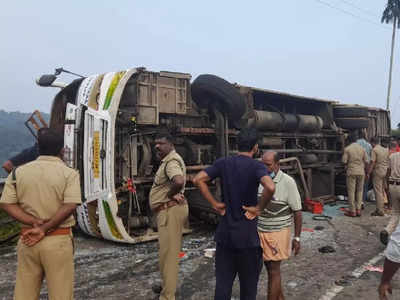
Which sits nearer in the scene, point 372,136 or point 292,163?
point 292,163

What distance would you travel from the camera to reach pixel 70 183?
2607 mm

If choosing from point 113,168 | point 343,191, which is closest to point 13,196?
point 113,168

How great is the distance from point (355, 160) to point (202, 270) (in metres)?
5.04

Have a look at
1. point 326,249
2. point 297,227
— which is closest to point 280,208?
point 297,227

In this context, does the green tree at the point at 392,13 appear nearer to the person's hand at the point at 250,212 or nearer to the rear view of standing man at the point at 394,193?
the rear view of standing man at the point at 394,193

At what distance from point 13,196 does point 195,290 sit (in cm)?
219

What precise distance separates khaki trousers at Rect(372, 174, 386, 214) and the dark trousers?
6162mm

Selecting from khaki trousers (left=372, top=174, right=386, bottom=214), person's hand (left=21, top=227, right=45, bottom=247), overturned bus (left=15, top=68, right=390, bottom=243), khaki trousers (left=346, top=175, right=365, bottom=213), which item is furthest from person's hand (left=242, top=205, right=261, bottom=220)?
khaki trousers (left=372, top=174, right=386, bottom=214)

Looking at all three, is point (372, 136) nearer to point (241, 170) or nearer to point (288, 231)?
point (288, 231)

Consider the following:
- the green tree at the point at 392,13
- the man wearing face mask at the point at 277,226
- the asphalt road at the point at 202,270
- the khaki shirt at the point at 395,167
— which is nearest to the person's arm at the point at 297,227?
the man wearing face mask at the point at 277,226

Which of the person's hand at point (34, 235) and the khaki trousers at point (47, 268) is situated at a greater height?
the person's hand at point (34, 235)

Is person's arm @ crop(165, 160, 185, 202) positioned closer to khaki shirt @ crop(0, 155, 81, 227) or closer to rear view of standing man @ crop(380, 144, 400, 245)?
khaki shirt @ crop(0, 155, 81, 227)

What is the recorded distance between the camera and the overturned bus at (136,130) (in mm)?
5297

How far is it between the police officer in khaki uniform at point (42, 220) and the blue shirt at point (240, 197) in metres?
1.08
